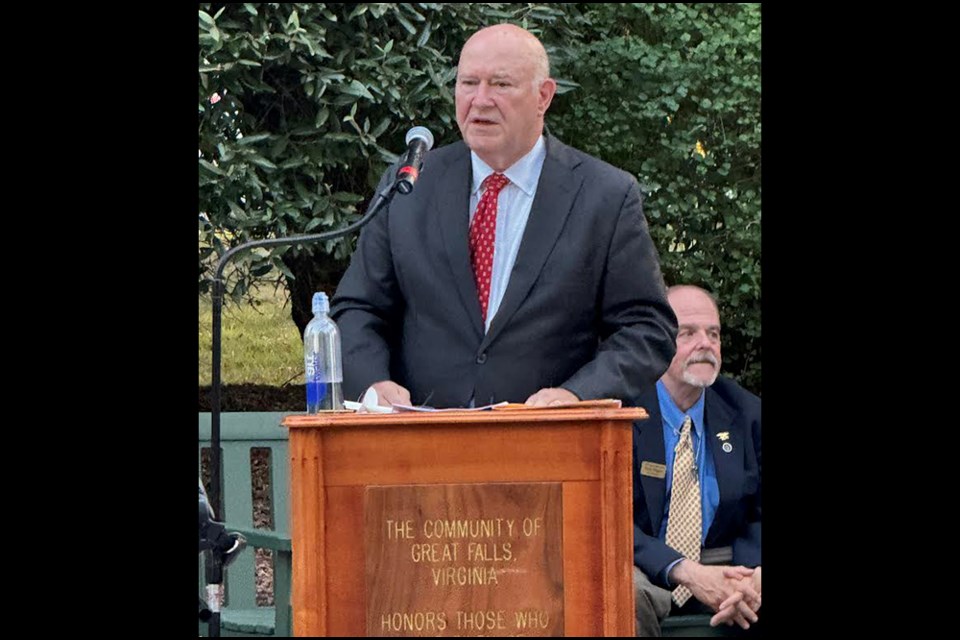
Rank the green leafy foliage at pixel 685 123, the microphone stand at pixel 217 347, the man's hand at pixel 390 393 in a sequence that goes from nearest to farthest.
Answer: the microphone stand at pixel 217 347
the man's hand at pixel 390 393
the green leafy foliage at pixel 685 123

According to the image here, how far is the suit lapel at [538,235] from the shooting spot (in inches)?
180

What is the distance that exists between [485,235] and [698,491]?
115 cm

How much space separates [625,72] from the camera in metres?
7.25

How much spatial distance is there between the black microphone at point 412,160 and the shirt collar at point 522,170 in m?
0.48

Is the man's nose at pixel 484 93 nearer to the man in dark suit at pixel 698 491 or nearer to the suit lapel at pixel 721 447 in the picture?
the man in dark suit at pixel 698 491

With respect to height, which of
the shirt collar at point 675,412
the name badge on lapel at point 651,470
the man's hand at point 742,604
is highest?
the shirt collar at point 675,412

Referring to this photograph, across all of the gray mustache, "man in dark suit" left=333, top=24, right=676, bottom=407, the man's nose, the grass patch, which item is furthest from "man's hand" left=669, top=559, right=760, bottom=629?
the grass patch

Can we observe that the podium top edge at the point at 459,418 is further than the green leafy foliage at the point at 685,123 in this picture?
No

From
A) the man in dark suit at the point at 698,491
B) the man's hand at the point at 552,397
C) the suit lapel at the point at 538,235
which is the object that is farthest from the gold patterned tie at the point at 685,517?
the man's hand at the point at 552,397

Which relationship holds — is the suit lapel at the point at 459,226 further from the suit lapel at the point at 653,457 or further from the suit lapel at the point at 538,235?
the suit lapel at the point at 653,457

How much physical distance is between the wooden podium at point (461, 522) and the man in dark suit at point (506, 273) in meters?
0.67

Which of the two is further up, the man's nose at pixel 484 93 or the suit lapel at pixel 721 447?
the man's nose at pixel 484 93

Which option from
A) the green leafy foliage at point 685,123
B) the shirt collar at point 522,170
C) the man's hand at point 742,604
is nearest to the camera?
the shirt collar at point 522,170
